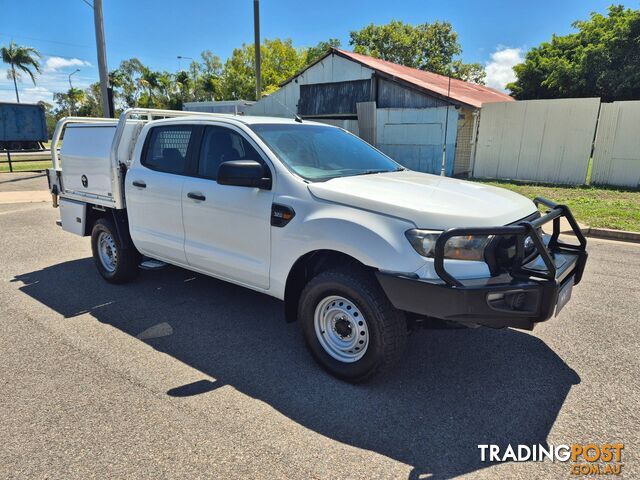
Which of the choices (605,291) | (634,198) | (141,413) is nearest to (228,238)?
(141,413)

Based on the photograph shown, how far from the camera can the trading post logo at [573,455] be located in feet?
8.11

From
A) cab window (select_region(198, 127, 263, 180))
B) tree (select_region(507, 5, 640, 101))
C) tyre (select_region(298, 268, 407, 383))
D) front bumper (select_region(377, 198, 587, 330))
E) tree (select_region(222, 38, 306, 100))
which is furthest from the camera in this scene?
tree (select_region(222, 38, 306, 100))

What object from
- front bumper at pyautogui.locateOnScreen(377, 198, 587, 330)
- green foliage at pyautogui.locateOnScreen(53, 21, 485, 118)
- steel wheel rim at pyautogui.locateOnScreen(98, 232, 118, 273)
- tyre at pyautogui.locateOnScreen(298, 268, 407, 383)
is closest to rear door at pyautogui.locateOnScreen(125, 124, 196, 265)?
steel wheel rim at pyautogui.locateOnScreen(98, 232, 118, 273)

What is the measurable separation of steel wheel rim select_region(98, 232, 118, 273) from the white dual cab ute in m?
0.25

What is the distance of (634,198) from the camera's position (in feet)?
35.6

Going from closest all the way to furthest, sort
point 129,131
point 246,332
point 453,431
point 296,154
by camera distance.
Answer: point 453,431 → point 296,154 → point 246,332 → point 129,131

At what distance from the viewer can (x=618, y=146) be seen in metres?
12.5

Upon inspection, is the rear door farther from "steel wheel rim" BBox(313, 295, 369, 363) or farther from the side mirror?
"steel wheel rim" BBox(313, 295, 369, 363)

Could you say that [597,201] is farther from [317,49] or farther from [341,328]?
[317,49]

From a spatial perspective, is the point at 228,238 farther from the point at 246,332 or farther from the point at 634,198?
the point at 634,198

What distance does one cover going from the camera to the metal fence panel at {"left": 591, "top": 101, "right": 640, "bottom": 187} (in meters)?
12.3

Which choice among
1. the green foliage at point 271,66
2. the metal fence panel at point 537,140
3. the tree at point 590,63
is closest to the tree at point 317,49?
the green foliage at point 271,66

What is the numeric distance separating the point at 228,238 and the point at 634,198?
10.9 m

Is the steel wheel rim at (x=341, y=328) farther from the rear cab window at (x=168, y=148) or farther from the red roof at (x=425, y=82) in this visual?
the red roof at (x=425, y=82)
